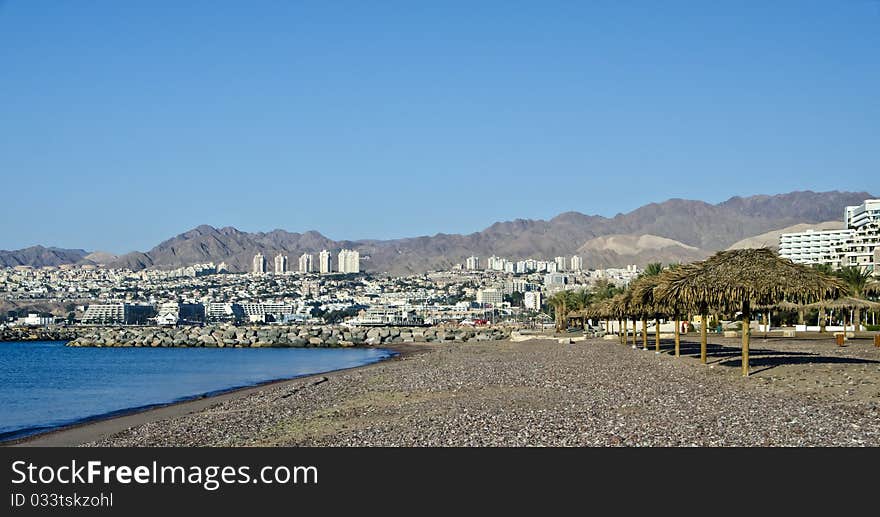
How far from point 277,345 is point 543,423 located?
75011mm

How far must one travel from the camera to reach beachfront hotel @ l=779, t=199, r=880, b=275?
10019 cm

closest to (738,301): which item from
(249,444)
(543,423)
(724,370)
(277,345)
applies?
(724,370)

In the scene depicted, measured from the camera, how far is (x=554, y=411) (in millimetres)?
15984

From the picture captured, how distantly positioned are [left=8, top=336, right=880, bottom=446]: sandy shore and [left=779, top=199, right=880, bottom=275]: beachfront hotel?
170 feet

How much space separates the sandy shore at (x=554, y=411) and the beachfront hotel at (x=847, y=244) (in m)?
51.7

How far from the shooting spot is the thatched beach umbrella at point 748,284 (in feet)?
70.1

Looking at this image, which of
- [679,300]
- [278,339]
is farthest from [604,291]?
[679,300]

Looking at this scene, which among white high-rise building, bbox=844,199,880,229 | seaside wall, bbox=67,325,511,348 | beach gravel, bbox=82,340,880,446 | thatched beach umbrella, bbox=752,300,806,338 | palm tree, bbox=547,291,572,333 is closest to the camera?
beach gravel, bbox=82,340,880,446

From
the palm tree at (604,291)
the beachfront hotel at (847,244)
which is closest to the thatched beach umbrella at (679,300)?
the beachfront hotel at (847,244)
